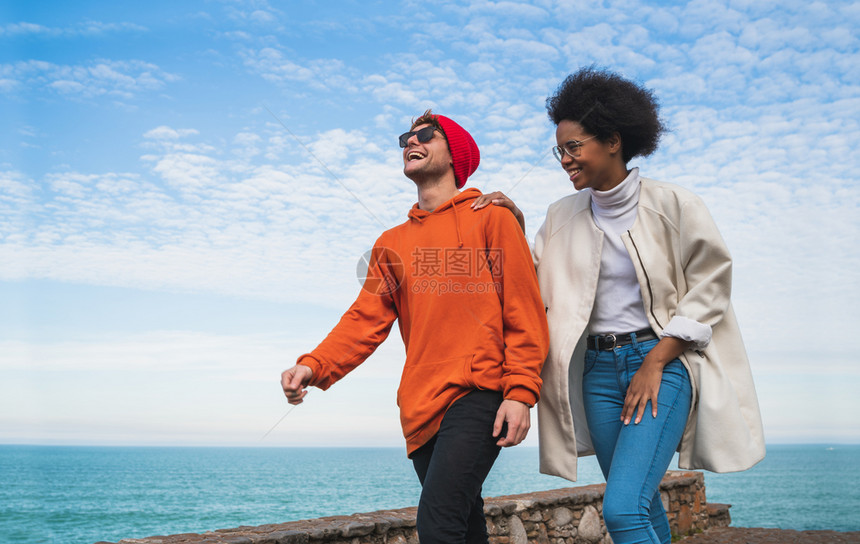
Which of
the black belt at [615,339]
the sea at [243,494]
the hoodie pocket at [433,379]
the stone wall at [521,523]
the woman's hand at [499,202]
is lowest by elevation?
the sea at [243,494]

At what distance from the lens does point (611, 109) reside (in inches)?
95.9

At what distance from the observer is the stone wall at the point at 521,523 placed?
4.11 meters

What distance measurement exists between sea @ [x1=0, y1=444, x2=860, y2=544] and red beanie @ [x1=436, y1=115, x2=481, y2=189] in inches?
1781

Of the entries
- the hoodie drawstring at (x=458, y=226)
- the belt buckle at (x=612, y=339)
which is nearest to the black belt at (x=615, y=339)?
the belt buckle at (x=612, y=339)

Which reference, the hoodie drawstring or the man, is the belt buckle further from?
the hoodie drawstring

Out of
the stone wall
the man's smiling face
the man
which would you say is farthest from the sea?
the man's smiling face

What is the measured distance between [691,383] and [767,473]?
108 meters

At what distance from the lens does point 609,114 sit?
2412 millimetres

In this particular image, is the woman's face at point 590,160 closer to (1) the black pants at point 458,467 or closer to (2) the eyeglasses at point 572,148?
(2) the eyeglasses at point 572,148

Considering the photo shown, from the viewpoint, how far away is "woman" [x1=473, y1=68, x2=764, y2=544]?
2.15 metres

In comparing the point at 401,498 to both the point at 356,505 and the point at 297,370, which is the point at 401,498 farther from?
the point at 297,370

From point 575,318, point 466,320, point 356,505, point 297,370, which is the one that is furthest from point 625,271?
point 356,505

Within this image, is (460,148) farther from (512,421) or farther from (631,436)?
(631,436)

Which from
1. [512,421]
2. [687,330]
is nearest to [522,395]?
[512,421]
